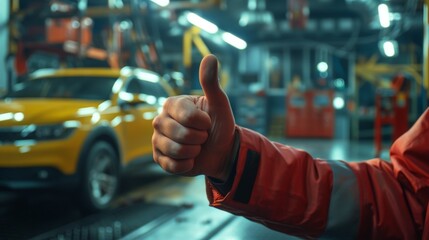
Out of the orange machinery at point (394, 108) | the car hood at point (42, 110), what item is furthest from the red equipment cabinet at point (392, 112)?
the car hood at point (42, 110)

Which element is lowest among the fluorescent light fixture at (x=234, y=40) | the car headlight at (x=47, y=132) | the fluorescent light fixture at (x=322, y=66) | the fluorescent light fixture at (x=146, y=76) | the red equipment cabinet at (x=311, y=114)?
the red equipment cabinet at (x=311, y=114)

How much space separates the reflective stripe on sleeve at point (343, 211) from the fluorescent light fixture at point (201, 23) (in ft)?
33.1

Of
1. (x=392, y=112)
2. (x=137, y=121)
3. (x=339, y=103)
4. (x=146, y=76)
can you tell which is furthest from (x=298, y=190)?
(x=339, y=103)

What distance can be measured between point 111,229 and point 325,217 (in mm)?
2455

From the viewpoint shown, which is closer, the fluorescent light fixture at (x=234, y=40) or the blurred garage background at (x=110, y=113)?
the blurred garage background at (x=110, y=113)

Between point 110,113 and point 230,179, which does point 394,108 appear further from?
point 230,179

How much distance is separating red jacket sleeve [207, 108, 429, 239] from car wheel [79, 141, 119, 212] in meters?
2.84

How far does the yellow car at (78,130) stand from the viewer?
376 cm

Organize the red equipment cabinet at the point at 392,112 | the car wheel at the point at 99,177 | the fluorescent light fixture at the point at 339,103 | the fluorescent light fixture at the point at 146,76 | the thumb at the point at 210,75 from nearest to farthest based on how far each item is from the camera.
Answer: the thumb at the point at 210,75, the car wheel at the point at 99,177, the fluorescent light fixture at the point at 146,76, the red equipment cabinet at the point at 392,112, the fluorescent light fixture at the point at 339,103

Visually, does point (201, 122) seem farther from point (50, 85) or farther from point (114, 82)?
point (50, 85)

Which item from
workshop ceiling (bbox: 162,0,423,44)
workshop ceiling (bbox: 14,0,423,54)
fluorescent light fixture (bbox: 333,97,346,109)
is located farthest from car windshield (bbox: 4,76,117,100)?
fluorescent light fixture (bbox: 333,97,346,109)

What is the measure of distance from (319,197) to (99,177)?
10.7ft

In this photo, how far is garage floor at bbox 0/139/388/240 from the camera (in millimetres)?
3238

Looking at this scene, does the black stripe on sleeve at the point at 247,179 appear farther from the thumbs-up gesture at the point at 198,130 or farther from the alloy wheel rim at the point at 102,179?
the alloy wheel rim at the point at 102,179
